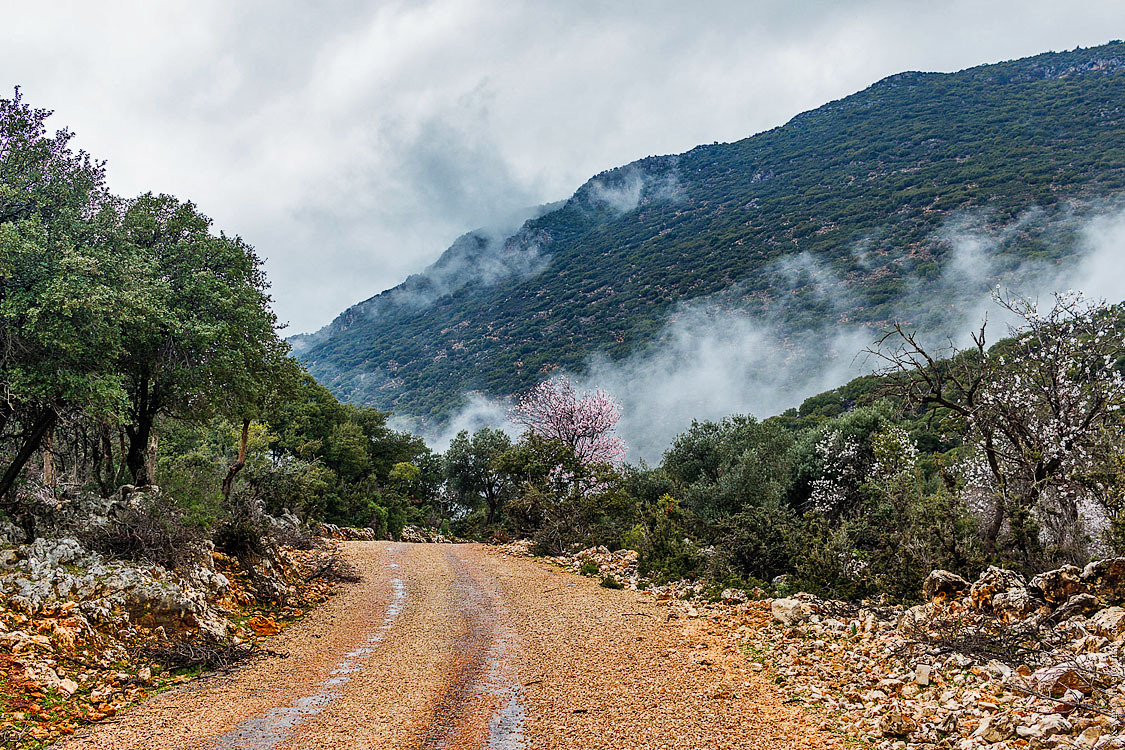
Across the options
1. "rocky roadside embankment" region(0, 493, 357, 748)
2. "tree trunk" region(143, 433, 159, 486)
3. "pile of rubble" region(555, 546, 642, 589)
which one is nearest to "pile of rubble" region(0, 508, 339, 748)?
"rocky roadside embankment" region(0, 493, 357, 748)

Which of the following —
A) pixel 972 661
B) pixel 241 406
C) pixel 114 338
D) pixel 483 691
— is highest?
pixel 114 338

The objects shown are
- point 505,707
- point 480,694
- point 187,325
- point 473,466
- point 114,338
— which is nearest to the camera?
point 505,707

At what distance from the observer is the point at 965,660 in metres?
5.90

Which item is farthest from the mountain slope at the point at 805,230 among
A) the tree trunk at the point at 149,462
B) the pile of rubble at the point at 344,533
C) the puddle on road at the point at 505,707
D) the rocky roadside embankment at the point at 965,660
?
the tree trunk at the point at 149,462

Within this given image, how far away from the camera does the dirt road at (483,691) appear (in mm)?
5418

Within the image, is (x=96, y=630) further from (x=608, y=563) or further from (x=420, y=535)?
(x=420, y=535)

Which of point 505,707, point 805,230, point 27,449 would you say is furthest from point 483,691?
point 805,230

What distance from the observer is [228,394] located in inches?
528

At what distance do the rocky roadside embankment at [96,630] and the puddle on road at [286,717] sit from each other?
57.3 inches

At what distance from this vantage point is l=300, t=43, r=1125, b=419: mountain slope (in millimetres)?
66312

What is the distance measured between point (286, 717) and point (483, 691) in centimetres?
201

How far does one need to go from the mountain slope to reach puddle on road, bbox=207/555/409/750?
59712 millimetres

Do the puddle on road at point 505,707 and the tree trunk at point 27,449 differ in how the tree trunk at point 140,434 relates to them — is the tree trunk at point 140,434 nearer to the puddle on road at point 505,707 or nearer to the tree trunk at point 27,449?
the tree trunk at point 27,449

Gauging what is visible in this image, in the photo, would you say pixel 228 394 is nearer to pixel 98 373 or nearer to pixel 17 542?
pixel 98 373
